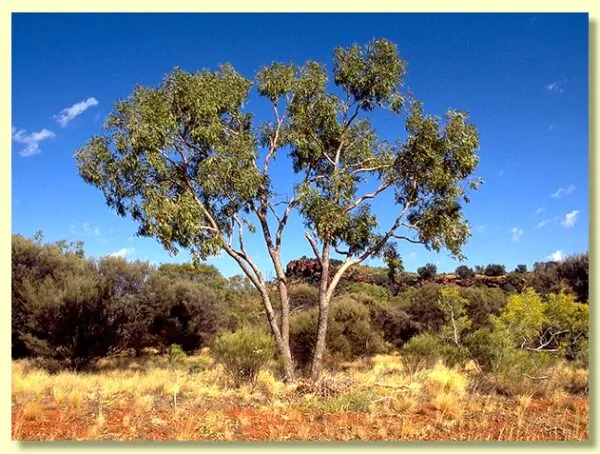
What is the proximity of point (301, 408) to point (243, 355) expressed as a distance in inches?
109

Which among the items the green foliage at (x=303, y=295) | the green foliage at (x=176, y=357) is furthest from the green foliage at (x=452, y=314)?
the green foliage at (x=303, y=295)

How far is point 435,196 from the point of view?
1101 centimetres

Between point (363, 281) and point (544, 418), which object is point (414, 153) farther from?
point (363, 281)

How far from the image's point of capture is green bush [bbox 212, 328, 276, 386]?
36.2 feet

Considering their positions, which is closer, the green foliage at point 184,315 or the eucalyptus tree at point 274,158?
the eucalyptus tree at point 274,158

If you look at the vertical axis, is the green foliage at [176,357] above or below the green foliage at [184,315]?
below

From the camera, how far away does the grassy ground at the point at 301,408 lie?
6.88 metres

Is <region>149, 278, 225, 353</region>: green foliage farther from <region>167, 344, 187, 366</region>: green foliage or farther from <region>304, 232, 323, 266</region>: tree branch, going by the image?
<region>304, 232, 323, 266</region>: tree branch

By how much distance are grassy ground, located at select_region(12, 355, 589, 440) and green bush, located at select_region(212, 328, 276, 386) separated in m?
0.30

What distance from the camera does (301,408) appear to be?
28.3ft

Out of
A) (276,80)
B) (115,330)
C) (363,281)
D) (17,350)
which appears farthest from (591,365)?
(363,281)

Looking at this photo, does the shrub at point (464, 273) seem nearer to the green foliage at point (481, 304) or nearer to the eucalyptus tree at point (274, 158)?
the green foliage at point (481, 304)

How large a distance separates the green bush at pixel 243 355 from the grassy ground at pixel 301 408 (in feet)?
0.98

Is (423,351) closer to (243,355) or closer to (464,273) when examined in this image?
(243,355)
